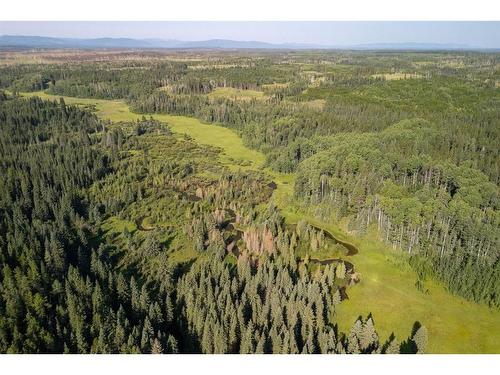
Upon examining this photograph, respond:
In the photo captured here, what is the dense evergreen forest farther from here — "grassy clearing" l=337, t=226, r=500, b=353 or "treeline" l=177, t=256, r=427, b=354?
"grassy clearing" l=337, t=226, r=500, b=353

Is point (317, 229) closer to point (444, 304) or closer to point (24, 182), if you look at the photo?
point (444, 304)

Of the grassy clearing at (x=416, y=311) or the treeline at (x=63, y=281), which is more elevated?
the treeline at (x=63, y=281)

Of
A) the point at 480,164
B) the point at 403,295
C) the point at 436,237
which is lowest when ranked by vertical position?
the point at 403,295

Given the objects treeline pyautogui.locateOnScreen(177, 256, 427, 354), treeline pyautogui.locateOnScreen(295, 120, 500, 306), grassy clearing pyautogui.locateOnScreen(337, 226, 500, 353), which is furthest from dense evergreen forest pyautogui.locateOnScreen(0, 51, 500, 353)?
grassy clearing pyautogui.locateOnScreen(337, 226, 500, 353)

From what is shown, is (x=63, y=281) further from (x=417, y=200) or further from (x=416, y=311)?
(x=417, y=200)

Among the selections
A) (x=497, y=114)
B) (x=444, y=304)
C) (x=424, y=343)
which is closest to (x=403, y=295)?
(x=444, y=304)

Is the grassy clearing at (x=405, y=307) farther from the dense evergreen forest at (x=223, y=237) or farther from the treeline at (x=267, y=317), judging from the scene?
the treeline at (x=267, y=317)

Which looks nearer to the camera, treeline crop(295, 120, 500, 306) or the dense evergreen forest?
the dense evergreen forest

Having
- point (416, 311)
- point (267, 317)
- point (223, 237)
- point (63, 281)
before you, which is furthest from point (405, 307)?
point (63, 281)

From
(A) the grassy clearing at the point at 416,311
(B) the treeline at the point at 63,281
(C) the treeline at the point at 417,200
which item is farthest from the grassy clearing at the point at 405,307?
(B) the treeline at the point at 63,281

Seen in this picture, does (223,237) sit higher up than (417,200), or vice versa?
(417,200)

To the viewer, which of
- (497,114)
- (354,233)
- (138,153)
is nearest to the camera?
(354,233)
